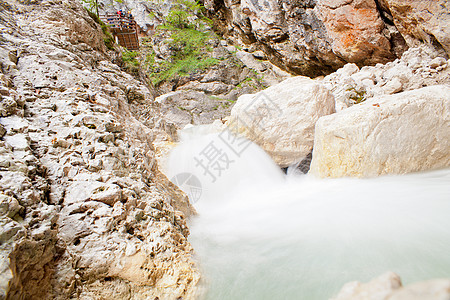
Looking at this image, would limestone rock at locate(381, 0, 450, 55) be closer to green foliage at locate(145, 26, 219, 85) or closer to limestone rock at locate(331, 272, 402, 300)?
limestone rock at locate(331, 272, 402, 300)

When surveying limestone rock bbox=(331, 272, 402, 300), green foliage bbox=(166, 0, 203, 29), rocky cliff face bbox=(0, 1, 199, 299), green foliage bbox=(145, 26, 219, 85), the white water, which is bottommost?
the white water

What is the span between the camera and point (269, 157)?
5312mm

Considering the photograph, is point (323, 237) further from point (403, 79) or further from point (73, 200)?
point (403, 79)

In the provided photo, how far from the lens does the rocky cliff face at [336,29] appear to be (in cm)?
630

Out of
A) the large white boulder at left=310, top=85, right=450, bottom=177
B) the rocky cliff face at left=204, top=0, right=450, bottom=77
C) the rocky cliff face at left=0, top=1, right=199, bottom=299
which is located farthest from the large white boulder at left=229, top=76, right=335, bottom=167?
the rocky cliff face at left=204, top=0, right=450, bottom=77

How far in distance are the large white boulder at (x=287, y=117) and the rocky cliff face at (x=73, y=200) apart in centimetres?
311

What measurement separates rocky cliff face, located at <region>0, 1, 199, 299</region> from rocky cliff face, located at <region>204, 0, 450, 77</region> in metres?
8.20

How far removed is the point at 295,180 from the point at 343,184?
4.09 ft

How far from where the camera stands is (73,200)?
5.27ft

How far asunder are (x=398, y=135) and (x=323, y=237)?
8.46 ft

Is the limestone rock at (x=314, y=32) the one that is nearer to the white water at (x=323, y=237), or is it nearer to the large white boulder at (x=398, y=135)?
the large white boulder at (x=398, y=135)

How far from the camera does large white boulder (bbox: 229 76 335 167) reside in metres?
4.99

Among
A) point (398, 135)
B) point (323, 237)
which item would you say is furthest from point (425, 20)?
point (323, 237)

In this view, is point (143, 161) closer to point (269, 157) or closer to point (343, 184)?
point (343, 184)
